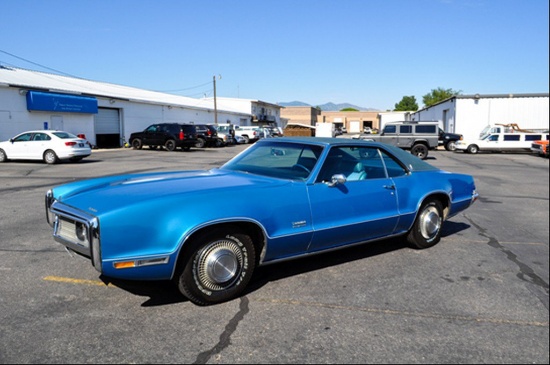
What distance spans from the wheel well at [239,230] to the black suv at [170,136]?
75.5 ft

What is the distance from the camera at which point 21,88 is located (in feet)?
77.2

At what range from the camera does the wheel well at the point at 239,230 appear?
3482 millimetres

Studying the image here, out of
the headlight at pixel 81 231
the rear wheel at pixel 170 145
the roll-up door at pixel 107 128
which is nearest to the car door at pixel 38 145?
the rear wheel at pixel 170 145

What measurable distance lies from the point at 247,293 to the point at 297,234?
69 centimetres

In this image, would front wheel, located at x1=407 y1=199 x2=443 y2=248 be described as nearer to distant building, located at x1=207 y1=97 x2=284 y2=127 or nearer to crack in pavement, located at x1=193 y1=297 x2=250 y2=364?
crack in pavement, located at x1=193 y1=297 x2=250 y2=364

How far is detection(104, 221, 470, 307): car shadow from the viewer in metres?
3.87

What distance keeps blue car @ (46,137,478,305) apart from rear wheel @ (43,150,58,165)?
14014mm

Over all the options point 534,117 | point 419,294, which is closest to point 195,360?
point 419,294

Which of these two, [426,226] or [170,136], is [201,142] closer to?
[170,136]

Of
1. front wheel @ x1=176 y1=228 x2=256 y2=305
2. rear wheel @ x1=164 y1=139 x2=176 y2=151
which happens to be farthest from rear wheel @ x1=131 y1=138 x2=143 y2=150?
front wheel @ x1=176 y1=228 x2=256 y2=305

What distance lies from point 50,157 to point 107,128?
1484 cm

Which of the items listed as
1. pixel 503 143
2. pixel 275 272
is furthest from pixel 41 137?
pixel 503 143

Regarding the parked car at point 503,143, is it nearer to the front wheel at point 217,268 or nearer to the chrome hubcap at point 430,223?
the chrome hubcap at point 430,223

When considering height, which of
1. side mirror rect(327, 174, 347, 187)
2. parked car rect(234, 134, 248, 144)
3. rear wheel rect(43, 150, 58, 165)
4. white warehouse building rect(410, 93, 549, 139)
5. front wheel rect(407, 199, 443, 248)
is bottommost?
front wheel rect(407, 199, 443, 248)
